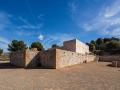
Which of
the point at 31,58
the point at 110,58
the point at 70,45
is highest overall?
the point at 70,45

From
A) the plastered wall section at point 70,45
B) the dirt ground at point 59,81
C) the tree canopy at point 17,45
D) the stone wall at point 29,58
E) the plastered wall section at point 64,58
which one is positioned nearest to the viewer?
the dirt ground at point 59,81

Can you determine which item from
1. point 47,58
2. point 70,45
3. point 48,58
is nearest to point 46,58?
point 47,58

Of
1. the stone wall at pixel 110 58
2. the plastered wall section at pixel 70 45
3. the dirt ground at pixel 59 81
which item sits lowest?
the dirt ground at pixel 59 81

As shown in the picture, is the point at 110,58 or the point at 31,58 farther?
the point at 110,58

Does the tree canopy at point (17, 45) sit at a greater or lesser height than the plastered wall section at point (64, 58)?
greater

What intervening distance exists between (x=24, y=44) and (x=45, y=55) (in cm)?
3698

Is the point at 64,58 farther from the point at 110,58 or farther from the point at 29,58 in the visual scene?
the point at 110,58

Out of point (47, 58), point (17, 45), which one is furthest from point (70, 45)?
point (17, 45)

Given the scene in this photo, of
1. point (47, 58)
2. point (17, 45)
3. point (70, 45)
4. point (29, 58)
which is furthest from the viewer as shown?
point (17, 45)

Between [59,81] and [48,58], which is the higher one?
[48,58]

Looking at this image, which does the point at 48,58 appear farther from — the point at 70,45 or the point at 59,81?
the point at 70,45

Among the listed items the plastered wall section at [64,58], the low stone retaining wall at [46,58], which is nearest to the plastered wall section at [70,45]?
the plastered wall section at [64,58]

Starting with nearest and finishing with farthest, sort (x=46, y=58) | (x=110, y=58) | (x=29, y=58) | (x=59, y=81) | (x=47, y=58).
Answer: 1. (x=59, y=81)
2. (x=47, y=58)
3. (x=46, y=58)
4. (x=29, y=58)
5. (x=110, y=58)

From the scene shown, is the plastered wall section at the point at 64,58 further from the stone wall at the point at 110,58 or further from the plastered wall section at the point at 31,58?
the stone wall at the point at 110,58
